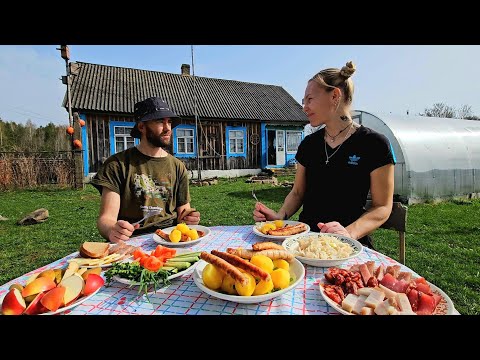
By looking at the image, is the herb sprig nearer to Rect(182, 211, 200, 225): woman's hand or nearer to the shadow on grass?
Rect(182, 211, 200, 225): woman's hand

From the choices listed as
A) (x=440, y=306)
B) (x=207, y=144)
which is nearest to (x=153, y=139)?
(x=440, y=306)

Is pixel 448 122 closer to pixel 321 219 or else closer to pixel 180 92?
pixel 321 219

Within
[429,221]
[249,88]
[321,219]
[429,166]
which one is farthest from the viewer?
[249,88]

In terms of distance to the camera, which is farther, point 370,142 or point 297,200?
point 297,200

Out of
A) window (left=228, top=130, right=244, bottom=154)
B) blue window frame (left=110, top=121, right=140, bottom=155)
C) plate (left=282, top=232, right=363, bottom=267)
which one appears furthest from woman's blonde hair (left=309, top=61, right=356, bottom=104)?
window (left=228, top=130, right=244, bottom=154)

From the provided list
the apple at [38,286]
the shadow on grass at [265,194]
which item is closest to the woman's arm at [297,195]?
the apple at [38,286]

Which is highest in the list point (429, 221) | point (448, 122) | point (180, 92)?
point (180, 92)

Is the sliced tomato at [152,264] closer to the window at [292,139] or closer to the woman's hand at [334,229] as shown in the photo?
the woman's hand at [334,229]

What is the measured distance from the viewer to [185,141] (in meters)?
15.4

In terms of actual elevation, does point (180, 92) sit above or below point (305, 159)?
above

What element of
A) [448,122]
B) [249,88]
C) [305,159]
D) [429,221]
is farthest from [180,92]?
[305,159]
